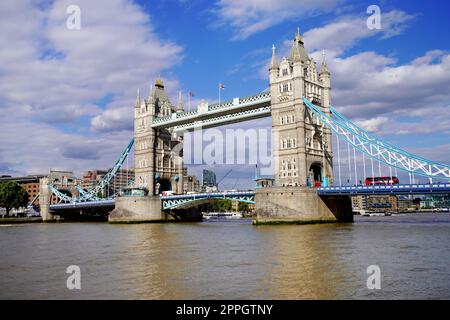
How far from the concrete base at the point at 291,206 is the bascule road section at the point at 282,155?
0.37 feet

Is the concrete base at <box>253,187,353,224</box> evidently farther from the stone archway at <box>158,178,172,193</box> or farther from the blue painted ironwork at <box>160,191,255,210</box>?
the stone archway at <box>158,178,172,193</box>

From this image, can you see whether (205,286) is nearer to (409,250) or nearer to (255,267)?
(255,267)

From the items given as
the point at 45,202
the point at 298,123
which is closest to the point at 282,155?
the point at 298,123

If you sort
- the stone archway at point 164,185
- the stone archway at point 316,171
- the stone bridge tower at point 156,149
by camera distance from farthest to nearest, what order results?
the stone archway at point 164,185
the stone bridge tower at point 156,149
the stone archway at point 316,171

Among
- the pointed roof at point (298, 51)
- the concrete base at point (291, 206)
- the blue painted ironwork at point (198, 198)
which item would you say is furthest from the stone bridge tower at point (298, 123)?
the blue painted ironwork at point (198, 198)

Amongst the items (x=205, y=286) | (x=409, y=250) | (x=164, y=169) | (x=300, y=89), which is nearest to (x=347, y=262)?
(x=409, y=250)

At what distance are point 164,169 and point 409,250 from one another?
196ft

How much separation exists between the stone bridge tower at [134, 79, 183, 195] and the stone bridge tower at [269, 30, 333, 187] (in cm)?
2828

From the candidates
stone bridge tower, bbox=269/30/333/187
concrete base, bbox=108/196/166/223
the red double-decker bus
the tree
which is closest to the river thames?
the red double-decker bus

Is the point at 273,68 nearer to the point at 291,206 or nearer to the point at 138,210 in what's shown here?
the point at 291,206

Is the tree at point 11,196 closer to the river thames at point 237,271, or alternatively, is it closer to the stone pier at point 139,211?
the stone pier at point 139,211

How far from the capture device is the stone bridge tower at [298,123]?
54.8 metres

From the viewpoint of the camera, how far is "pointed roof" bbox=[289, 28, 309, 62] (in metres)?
56.0
